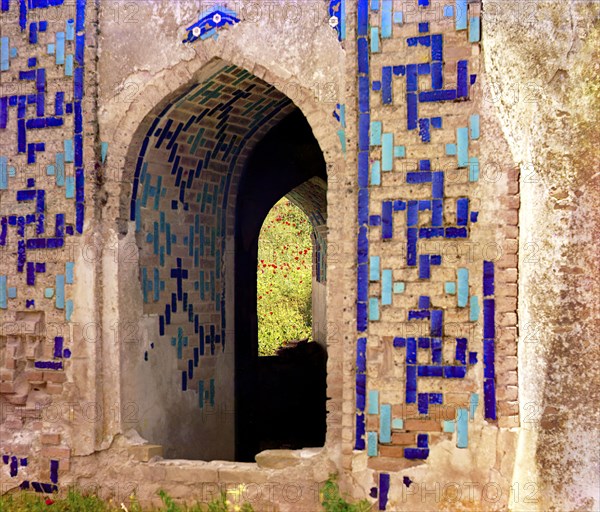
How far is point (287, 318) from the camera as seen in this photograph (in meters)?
11.5

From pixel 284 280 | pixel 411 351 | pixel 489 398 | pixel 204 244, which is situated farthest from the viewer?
pixel 284 280

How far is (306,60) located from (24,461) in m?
2.84

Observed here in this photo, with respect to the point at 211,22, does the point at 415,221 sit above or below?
below

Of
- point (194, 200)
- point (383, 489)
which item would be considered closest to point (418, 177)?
point (383, 489)

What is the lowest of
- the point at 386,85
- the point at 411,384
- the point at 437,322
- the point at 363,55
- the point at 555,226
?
the point at 411,384

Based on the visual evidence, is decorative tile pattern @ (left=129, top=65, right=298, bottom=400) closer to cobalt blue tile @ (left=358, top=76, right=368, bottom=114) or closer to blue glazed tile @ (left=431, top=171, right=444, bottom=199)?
cobalt blue tile @ (left=358, top=76, right=368, bottom=114)

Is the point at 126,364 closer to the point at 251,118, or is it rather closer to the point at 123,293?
the point at 123,293

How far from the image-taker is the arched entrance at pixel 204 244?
4.90 m

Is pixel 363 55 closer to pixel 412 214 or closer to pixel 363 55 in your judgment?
pixel 363 55

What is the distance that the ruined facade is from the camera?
13.1 ft

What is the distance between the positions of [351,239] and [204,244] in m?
1.70

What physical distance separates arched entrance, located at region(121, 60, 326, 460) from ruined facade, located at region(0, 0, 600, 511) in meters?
0.03

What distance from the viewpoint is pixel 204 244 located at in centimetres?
562

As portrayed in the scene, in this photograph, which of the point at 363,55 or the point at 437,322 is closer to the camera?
the point at 437,322
